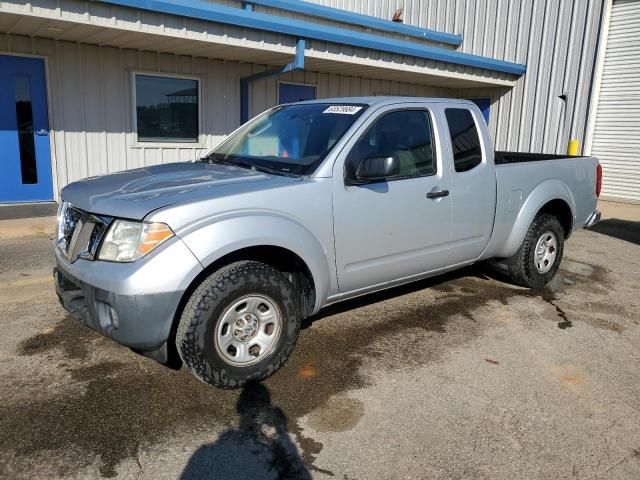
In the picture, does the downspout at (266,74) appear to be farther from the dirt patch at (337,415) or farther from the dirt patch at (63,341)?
the dirt patch at (337,415)

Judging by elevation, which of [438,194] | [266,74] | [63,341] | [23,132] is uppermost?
[266,74]

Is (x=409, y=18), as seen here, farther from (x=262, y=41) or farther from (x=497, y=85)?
(x=262, y=41)

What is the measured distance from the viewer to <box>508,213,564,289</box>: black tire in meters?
5.41

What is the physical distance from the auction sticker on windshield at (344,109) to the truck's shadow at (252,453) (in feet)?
7.28

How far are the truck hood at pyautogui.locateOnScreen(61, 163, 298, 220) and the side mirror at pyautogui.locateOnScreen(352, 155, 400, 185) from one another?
0.49 metres

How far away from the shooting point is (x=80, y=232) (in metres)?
3.34

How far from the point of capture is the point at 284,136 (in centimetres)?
439

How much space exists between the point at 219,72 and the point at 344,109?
22.7 feet

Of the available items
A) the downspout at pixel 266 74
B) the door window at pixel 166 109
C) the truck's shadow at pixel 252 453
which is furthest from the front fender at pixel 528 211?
the door window at pixel 166 109

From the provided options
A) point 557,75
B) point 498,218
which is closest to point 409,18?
point 557,75

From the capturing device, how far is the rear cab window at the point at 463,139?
458 centimetres

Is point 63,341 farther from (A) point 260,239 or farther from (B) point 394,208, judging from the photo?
(B) point 394,208

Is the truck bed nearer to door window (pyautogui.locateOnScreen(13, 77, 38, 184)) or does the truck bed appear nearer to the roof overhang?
the roof overhang

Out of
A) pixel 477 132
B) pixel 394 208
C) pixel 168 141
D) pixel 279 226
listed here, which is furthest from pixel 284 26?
pixel 279 226
